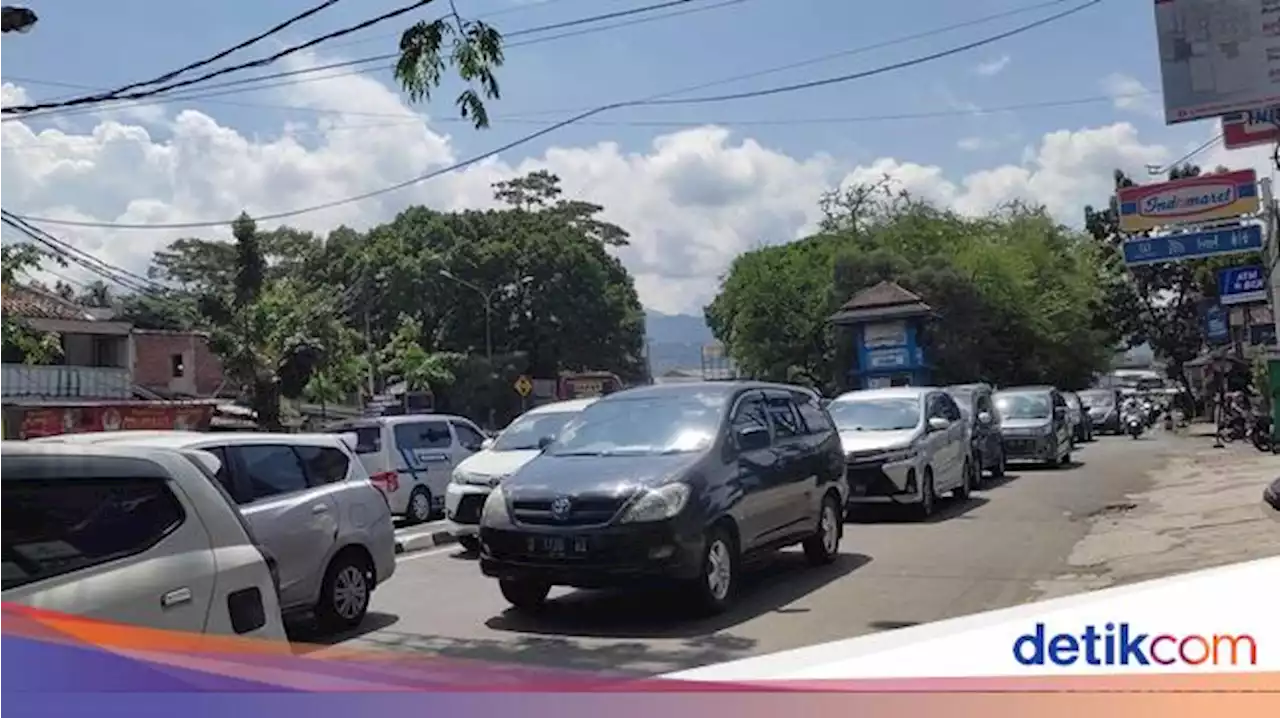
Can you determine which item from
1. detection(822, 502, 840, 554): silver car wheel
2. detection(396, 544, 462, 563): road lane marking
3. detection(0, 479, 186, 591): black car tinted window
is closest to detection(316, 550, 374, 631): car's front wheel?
detection(396, 544, 462, 563): road lane marking

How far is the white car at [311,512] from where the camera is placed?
7945 millimetres

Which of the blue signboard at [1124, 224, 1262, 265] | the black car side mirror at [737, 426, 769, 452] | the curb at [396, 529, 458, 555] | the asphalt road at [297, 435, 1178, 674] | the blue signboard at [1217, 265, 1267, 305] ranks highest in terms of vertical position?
the blue signboard at [1124, 224, 1262, 265]

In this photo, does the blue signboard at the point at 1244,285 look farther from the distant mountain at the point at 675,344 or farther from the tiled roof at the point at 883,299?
the distant mountain at the point at 675,344

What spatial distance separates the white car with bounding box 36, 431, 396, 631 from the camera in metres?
7.95

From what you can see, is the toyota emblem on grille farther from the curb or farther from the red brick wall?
the red brick wall

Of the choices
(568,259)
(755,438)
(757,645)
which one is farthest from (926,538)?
(568,259)

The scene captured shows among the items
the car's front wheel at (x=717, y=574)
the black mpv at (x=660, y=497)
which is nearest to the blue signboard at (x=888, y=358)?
Result: the black mpv at (x=660, y=497)

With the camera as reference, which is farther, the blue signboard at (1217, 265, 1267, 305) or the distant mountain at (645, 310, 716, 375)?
the distant mountain at (645, 310, 716, 375)

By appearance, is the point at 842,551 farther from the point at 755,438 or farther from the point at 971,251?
the point at 971,251

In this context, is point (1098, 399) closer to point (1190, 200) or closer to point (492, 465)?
point (1190, 200)

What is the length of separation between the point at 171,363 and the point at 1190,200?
3988 cm

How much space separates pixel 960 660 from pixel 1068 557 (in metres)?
6.99

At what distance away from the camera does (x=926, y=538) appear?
1252cm

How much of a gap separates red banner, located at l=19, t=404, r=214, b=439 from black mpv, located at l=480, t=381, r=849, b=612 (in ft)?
54.5
